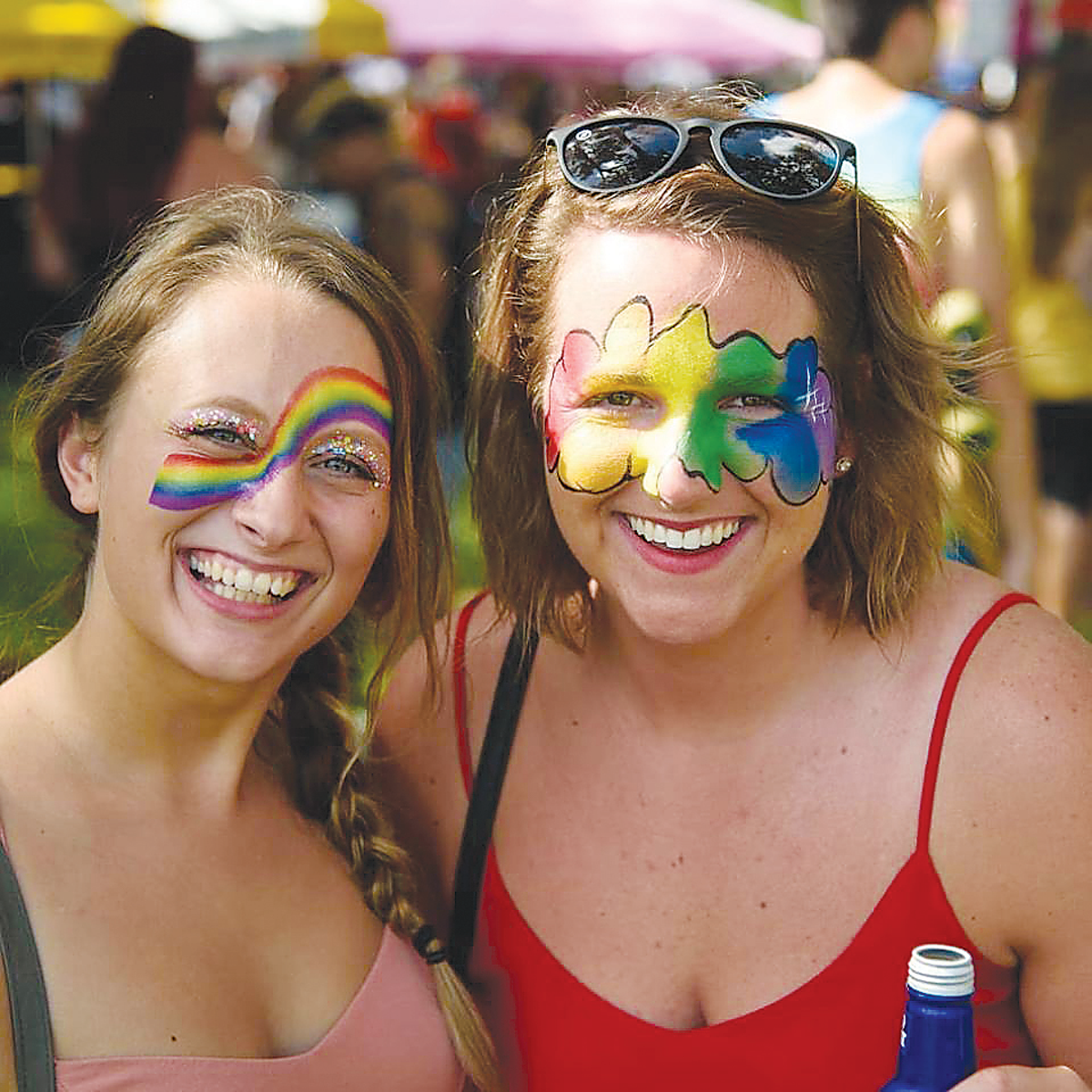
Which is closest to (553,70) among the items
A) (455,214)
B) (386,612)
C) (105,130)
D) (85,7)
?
(455,214)

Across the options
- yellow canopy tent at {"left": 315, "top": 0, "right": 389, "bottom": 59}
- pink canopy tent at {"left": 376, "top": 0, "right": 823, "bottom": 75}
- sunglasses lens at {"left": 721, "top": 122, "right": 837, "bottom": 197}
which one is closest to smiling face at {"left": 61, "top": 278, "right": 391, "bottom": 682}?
sunglasses lens at {"left": 721, "top": 122, "right": 837, "bottom": 197}

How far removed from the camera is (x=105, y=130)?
5.70 meters

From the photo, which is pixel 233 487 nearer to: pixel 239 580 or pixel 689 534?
pixel 239 580

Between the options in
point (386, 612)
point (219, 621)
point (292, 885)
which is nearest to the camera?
point (219, 621)

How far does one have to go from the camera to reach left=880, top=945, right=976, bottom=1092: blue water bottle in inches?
62.1

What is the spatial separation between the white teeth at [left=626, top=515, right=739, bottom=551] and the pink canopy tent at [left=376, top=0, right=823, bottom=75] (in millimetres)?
7893

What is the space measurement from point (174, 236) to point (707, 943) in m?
1.04

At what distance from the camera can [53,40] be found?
702cm

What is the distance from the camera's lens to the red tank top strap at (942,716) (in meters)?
2.03

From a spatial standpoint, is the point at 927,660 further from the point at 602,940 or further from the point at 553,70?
the point at 553,70

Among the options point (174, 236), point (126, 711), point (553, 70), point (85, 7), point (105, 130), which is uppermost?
point (553, 70)

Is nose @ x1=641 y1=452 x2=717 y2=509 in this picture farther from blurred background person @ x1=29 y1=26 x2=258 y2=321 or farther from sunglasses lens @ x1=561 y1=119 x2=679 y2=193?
blurred background person @ x1=29 y1=26 x2=258 y2=321

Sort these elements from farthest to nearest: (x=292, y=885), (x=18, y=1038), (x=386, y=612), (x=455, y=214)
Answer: (x=455, y=214)
(x=386, y=612)
(x=292, y=885)
(x=18, y=1038)

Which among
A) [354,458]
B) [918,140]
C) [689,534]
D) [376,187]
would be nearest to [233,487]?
[354,458]
